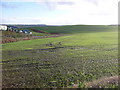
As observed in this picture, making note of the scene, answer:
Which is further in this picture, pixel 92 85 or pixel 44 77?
pixel 44 77

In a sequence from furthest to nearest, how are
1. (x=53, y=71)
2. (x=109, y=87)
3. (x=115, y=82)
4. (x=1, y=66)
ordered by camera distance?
(x=1, y=66) → (x=53, y=71) → (x=115, y=82) → (x=109, y=87)

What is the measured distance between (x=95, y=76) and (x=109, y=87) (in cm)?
192

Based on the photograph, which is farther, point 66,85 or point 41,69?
point 41,69

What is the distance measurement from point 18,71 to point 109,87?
7.31 meters

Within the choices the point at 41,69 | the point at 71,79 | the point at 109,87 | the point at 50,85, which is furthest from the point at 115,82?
the point at 41,69

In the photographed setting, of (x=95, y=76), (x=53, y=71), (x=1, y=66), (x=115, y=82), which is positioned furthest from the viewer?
(x=1, y=66)

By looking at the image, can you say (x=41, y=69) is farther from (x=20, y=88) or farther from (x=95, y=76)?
(x=95, y=76)

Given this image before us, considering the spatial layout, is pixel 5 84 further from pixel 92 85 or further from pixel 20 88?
pixel 92 85

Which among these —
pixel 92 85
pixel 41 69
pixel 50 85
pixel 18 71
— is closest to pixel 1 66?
pixel 18 71

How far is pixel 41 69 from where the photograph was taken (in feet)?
41.9

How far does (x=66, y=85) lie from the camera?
923 cm

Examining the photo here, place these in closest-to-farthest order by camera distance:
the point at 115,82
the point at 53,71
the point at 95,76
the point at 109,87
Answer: the point at 109,87 < the point at 115,82 < the point at 95,76 < the point at 53,71

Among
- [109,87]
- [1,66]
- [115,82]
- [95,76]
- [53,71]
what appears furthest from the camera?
[1,66]

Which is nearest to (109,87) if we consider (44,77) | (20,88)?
(44,77)
